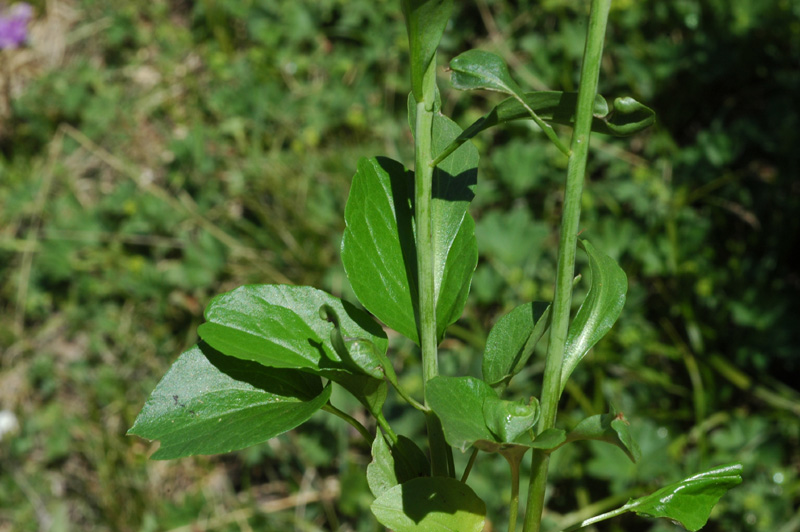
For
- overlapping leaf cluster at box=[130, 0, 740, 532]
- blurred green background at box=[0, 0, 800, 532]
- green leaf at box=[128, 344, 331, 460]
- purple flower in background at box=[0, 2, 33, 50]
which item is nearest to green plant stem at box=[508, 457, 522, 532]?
overlapping leaf cluster at box=[130, 0, 740, 532]

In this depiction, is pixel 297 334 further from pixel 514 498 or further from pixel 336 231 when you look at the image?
pixel 336 231

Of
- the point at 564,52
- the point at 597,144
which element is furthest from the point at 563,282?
the point at 564,52

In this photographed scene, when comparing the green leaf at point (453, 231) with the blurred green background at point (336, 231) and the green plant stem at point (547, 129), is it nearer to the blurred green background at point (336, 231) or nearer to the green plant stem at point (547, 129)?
the green plant stem at point (547, 129)

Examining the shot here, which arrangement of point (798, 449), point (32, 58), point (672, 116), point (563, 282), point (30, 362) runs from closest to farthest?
point (563, 282) → point (798, 449) → point (672, 116) → point (30, 362) → point (32, 58)

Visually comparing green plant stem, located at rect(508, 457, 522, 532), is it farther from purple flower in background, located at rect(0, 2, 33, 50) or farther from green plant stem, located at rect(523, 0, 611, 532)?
purple flower in background, located at rect(0, 2, 33, 50)

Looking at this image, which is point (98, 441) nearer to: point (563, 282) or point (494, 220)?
point (494, 220)

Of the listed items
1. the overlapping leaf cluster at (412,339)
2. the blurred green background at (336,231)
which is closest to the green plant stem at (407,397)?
the overlapping leaf cluster at (412,339)
